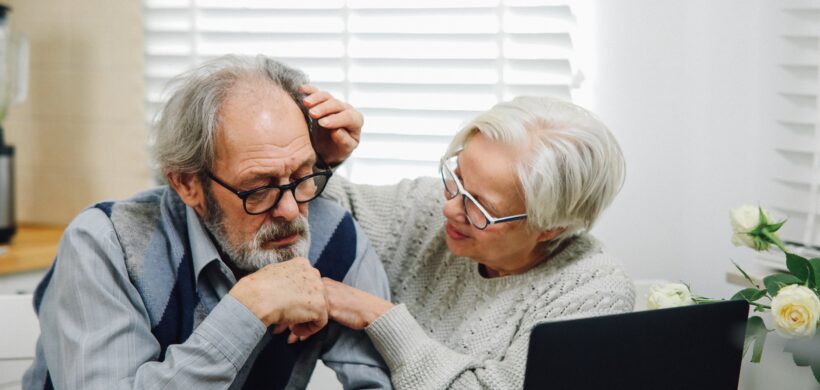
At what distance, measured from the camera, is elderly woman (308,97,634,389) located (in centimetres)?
144

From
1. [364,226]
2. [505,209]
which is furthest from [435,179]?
[505,209]

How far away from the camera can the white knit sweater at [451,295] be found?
143 centimetres

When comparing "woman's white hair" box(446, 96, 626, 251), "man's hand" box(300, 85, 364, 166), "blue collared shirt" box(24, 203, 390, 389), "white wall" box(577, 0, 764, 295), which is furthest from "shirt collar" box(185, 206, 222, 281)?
"white wall" box(577, 0, 764, 295)

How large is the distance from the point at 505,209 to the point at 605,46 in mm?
830

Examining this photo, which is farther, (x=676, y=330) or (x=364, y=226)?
(x=364, y=226)

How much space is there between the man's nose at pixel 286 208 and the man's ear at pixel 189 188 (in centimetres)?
14

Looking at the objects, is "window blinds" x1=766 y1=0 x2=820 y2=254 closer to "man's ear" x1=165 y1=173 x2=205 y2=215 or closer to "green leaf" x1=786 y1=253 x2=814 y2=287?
"green leaf" x1=786 y1=253 x2=814 y2=287

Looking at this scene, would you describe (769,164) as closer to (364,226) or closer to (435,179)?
(435,179)

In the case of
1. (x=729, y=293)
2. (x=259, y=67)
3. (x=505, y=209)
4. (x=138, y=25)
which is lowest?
(x=729, y=293)

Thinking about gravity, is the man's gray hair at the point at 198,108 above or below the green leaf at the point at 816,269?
above

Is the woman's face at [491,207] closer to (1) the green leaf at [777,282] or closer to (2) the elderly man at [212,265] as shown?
(2) the elderly man at [212,265]

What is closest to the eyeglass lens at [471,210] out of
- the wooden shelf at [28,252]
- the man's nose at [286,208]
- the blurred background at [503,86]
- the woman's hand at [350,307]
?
the woman's hand at [350,307]

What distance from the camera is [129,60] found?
2629 mm

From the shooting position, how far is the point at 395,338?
144cm
